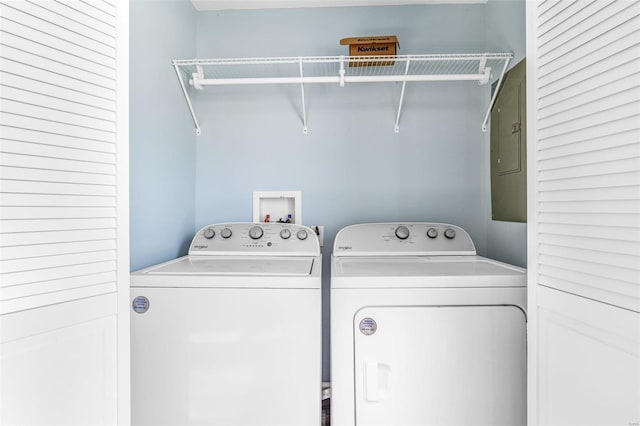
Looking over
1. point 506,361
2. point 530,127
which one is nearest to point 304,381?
point 506,361

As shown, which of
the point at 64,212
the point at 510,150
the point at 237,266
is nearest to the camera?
the point at 64,212

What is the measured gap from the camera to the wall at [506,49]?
185 cm

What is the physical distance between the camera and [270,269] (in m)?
1.53

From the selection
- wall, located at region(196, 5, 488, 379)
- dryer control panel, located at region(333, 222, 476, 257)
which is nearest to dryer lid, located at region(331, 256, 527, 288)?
dryer control panel, located at region(333, 222, 476, 257)

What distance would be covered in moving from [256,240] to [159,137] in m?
0.74

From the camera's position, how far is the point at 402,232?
2.02 metres

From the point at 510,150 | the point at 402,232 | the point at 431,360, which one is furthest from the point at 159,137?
the point at 510,150

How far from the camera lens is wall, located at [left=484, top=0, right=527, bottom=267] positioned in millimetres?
1852

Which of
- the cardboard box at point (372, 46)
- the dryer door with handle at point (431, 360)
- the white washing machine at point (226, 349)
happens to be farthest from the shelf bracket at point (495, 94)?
the white washing machine at point (226, 349)

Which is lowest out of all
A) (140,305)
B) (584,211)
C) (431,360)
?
(431,360)

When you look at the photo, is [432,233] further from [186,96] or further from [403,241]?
[186,96]

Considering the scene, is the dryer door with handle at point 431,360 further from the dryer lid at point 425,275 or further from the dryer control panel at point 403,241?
the dryer control panel at point 403,241

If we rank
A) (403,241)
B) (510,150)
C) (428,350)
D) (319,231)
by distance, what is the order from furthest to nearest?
(319,231), (403,241), (510,150), (428,350)

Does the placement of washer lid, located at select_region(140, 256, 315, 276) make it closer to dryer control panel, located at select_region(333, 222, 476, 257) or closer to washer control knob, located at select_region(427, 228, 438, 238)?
dryer control panel, located at select_region(333, 222, 476, 257)
